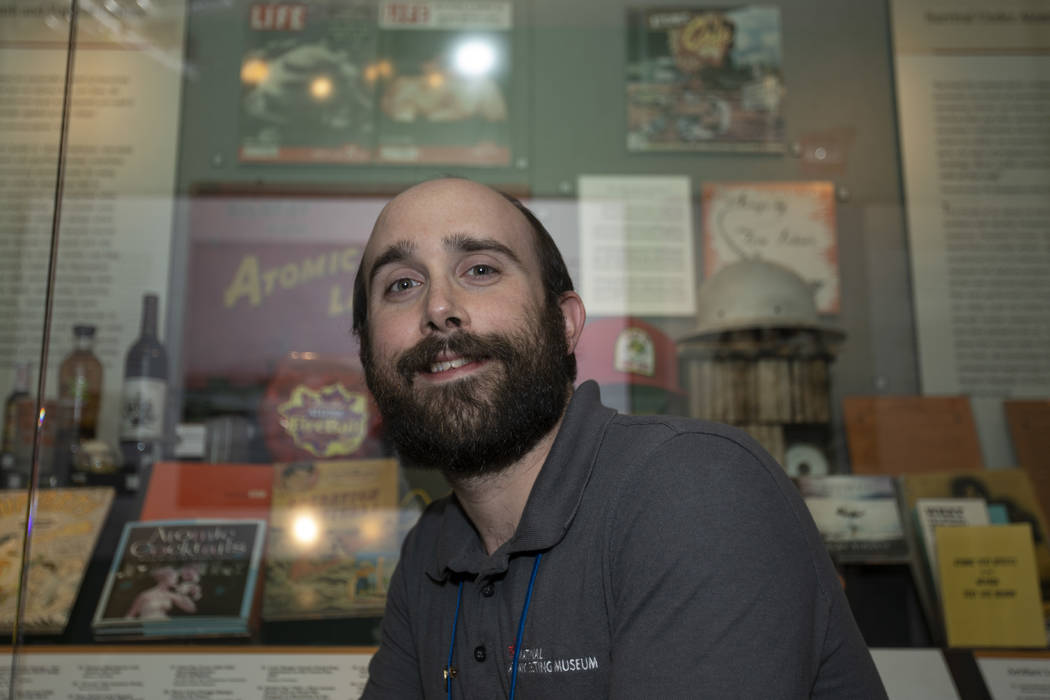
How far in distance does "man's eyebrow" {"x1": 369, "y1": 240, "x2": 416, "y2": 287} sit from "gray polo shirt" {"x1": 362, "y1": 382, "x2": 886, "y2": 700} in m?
0.34

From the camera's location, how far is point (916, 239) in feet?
5.89

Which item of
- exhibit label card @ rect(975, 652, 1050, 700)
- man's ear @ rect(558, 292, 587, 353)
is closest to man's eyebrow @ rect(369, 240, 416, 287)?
man's ear @ rect(558, 292, 587, 353)

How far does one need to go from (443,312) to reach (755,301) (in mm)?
859

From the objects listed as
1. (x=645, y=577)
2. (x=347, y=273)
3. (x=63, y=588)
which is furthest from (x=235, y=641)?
(x=645, y=577)

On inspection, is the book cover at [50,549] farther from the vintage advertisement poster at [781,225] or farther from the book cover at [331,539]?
the vintage advertisement poster at [781,225]

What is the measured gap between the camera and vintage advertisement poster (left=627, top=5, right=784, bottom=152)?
5.96 ft

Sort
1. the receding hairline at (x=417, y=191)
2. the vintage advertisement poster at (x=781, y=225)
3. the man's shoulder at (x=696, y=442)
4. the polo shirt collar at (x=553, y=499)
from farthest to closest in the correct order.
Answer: the vintage advertisement poster at (x=781, y=225)
the receding hairline at (x=417, y=191)
the polo shirt collar at (x=553, y=499)
the man's shoulder at (x=696, y=442)

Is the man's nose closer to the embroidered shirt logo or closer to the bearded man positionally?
the bearded man

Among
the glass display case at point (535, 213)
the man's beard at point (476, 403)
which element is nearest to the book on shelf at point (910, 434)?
the glass display case at point (535, 213)

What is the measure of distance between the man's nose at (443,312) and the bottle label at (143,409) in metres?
0.89

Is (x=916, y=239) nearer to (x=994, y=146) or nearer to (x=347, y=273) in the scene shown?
(x=994, y=146)

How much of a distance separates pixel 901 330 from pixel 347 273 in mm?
1229

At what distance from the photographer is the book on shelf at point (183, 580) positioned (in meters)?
1.54

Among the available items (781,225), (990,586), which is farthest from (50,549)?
(990,586)
